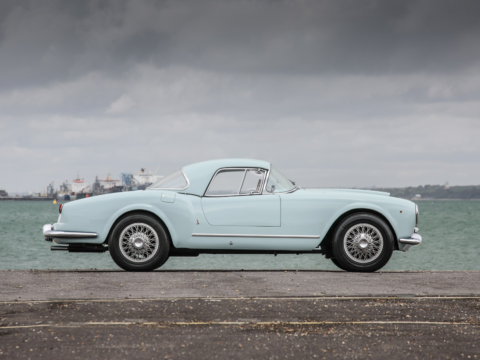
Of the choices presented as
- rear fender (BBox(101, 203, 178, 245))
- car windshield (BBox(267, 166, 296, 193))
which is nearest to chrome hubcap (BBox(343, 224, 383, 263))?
car windshield (BBox(267, 166, 296, 193))

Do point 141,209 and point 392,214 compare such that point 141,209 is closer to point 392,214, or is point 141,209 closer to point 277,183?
point 277,183

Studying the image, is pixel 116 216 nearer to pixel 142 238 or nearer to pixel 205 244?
pixel 142 238

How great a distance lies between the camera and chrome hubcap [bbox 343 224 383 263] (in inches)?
351

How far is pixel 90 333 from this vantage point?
201 inches

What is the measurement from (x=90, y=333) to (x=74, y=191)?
186 meters

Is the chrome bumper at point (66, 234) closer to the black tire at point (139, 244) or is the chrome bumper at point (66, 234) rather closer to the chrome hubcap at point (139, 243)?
the black tire at point (139, 244)

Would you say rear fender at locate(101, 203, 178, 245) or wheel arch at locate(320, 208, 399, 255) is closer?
rear fender at locate(101, 203, 178, 245)

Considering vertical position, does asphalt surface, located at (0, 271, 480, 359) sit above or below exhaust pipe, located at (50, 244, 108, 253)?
below

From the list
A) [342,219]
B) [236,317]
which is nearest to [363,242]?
[342,219]

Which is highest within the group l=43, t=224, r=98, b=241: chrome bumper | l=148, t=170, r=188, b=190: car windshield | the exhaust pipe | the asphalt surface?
l=148, t=170, r=188, b=190: car windshield

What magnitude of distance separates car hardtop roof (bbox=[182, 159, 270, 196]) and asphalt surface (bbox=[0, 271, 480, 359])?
1401 millimetres

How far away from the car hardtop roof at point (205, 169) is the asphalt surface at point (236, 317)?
1401mm

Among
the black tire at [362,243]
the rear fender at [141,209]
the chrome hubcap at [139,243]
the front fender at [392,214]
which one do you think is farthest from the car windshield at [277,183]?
the chrome hubcap at [139,243]

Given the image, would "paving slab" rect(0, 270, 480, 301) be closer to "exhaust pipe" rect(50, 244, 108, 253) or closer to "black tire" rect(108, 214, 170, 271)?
"black tire" rect(108, 214, 170, 271)
